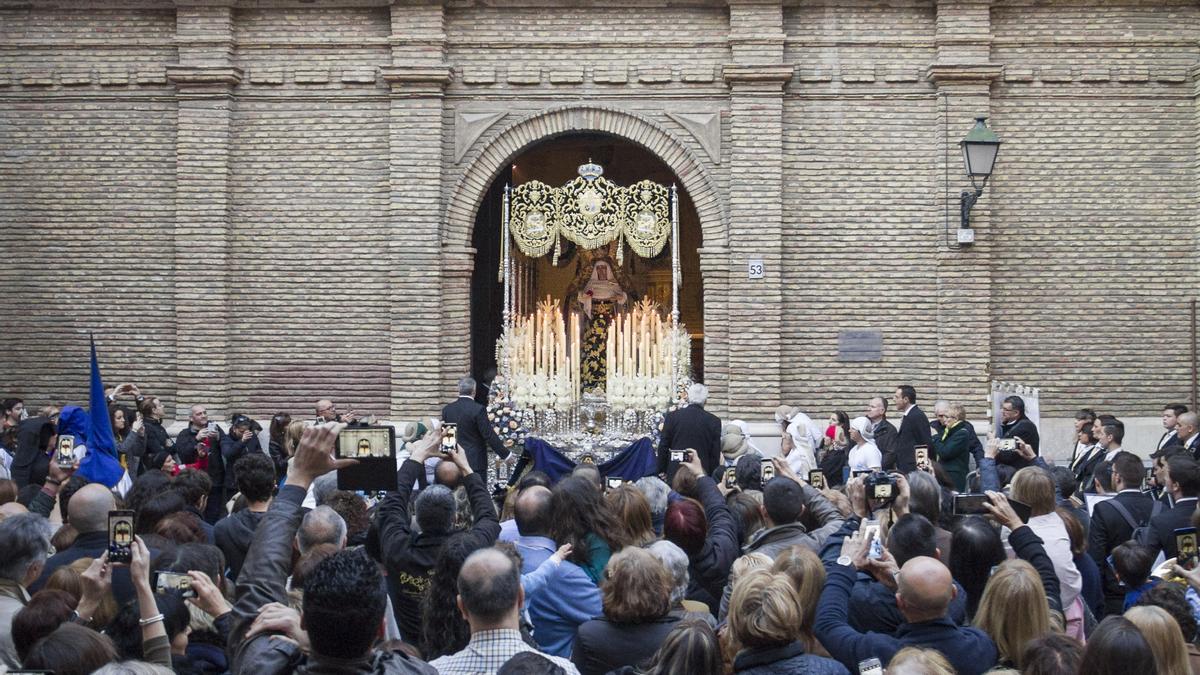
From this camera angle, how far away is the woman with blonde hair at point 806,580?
4820mm

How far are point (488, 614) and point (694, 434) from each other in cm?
811

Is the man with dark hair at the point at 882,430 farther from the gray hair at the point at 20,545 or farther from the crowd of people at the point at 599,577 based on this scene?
the gray hair at the point at 20,545

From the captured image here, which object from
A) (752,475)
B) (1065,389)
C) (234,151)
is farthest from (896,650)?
(234,151)

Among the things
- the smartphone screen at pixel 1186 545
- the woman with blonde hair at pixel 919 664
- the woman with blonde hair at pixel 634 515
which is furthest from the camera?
the woman with blonde hair at pixel 634 515

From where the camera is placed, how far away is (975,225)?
48.8 feet

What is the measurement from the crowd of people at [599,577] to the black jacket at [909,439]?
3.81m

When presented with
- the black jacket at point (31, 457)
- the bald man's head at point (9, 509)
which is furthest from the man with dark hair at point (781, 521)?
the black jacket at point (31, 457)

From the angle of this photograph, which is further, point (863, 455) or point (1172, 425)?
point (863, 455)

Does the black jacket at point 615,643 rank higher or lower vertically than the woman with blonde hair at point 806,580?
lower

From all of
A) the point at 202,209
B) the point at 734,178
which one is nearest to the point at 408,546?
the point at 734,178

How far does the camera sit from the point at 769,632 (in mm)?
4289

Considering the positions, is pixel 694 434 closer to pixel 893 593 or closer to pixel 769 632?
pixel 893 593

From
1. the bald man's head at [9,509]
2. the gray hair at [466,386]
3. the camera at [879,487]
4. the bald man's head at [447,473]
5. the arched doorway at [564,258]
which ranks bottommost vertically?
the bald man's head at [9,509]

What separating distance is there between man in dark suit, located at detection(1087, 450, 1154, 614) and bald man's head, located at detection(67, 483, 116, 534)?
5522 millimetres
